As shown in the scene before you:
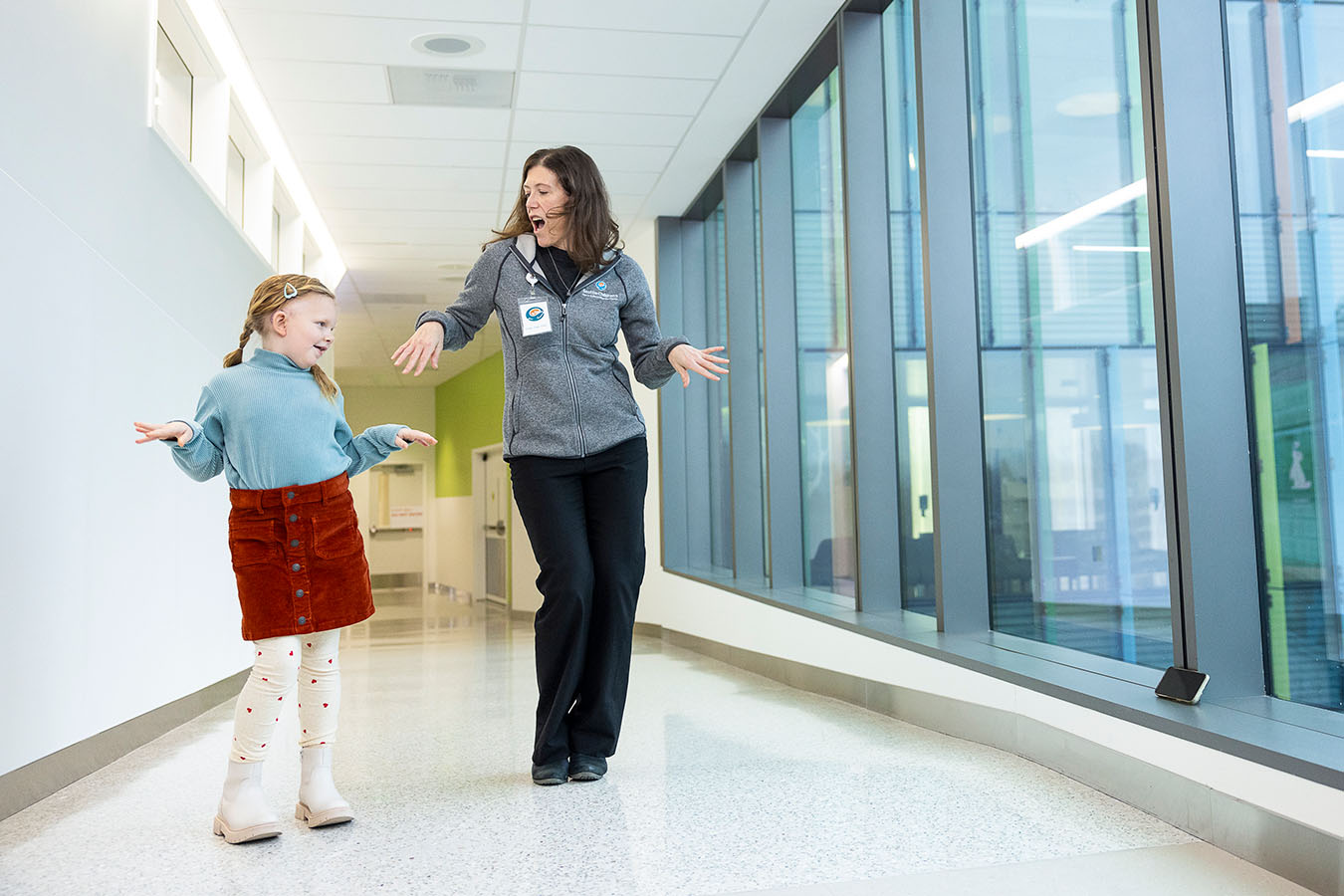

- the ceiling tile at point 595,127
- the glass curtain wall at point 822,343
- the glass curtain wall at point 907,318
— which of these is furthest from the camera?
the ceiling tile at point 595,127

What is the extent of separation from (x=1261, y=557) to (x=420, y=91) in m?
3.91

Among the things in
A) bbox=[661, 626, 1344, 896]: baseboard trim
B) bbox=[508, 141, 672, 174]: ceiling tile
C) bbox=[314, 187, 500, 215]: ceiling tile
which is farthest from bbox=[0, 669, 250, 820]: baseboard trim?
bbox=[314, 187, 500, 215]: ceiling tile

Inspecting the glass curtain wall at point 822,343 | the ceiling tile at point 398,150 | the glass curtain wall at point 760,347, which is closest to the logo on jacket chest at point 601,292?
the glass curtain wall at point 822,343

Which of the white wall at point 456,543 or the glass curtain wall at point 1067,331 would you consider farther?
the white wall at point 456,543

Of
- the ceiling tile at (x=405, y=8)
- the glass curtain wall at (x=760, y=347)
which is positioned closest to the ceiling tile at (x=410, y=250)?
the glass curtain wall at (x=760, y=347)

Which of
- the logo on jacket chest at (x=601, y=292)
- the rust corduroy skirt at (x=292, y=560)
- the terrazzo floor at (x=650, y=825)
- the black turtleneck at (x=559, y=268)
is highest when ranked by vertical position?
the black turtleneck at (x=559, y=268)

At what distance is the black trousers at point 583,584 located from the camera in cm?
228

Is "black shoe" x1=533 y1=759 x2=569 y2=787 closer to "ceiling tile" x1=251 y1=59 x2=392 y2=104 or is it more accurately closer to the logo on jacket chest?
the logo on jacket chest

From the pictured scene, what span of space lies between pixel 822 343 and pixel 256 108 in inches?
110

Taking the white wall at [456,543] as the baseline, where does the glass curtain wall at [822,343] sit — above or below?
above

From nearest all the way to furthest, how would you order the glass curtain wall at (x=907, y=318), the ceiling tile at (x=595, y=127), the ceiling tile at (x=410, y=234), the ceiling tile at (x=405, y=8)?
the glass curtain wall at (x=907, y=318)
the ceiling tile at (x=405, y=8)
the ceiling tile at (x=595, y=127)
the ceiling tile at (x=410, y=234)

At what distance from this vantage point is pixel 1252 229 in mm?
2059

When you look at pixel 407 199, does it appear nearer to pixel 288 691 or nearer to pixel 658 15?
pixel 658 15

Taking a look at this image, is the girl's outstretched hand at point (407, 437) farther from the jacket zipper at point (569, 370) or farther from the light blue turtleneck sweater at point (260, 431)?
the jacket zipper at point (569, 370)
